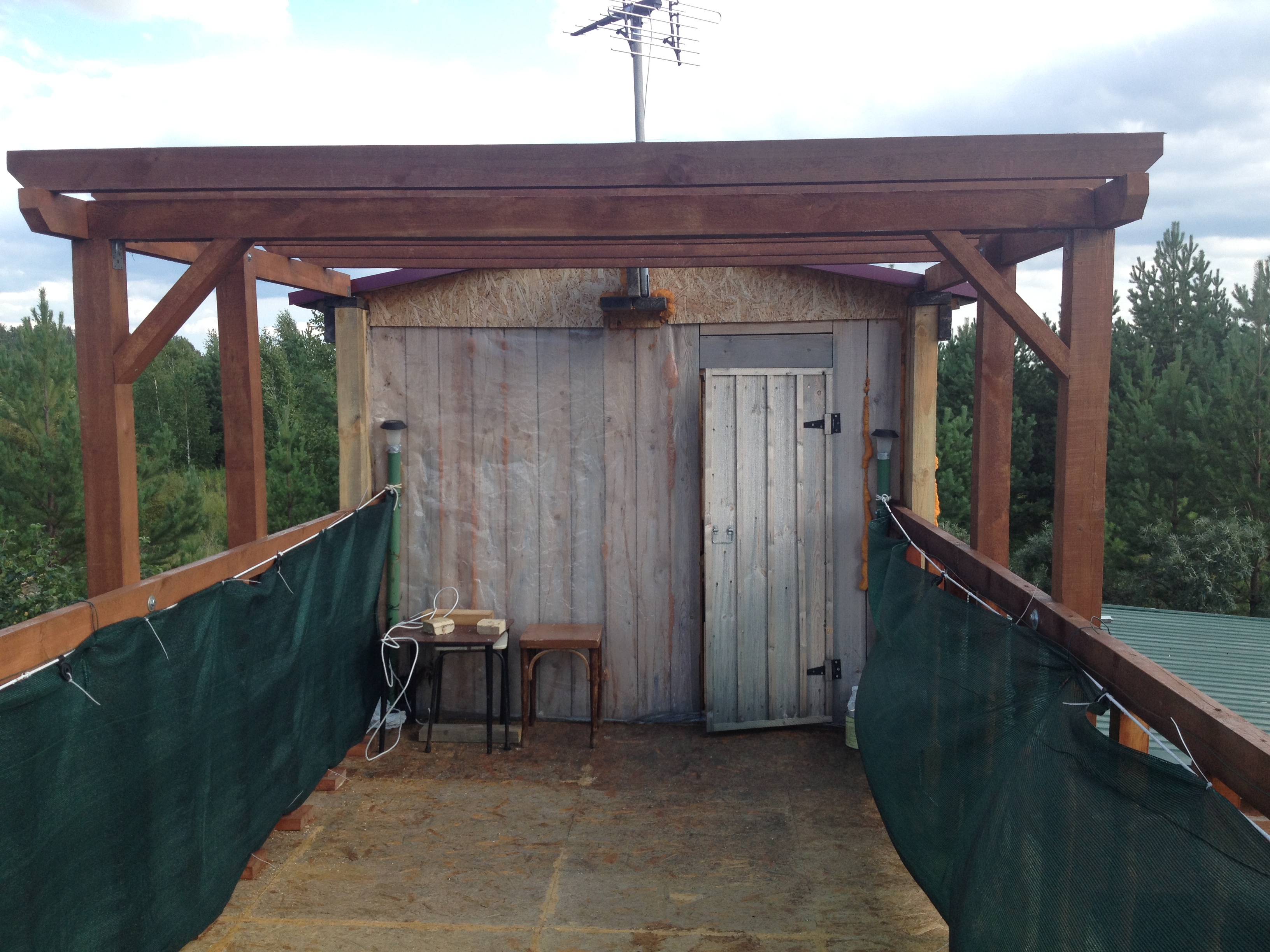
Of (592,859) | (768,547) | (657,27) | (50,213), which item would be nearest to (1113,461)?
(657,27)

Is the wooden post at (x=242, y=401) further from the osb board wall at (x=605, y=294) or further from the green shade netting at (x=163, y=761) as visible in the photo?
the osb board wall at (x=605, y=294)

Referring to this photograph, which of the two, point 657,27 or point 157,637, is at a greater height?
point 657,27

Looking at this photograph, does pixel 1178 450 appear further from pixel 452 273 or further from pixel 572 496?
pixel 452 273

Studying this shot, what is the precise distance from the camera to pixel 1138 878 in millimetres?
1542

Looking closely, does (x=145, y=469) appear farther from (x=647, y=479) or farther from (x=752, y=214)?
(x=752, y=214)

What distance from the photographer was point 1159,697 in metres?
1.81

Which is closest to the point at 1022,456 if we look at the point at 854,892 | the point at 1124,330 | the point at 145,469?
the point at 1124,330

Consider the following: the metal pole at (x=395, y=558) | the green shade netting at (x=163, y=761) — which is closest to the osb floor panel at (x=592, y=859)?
the green shade netting at (x=163, y=761)

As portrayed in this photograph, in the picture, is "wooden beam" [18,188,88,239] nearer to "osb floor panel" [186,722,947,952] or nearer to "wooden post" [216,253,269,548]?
"wooden post" [216,253,269,548]

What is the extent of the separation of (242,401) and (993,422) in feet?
10.2

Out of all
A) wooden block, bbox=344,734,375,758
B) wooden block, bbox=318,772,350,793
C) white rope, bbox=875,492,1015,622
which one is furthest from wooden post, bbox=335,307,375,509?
white rope, bbox=875,492,1015,622

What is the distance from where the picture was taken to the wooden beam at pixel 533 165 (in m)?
3.00

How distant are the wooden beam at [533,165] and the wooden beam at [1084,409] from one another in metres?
0.43

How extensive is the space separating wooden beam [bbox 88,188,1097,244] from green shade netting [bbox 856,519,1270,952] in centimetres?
125
